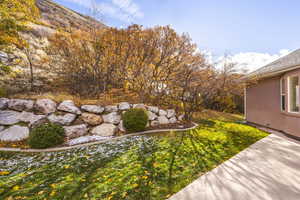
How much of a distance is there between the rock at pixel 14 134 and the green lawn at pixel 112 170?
0.92 metres

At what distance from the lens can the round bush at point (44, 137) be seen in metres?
3.83

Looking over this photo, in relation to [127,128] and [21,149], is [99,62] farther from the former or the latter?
[21,149]

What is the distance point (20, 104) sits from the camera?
4.90m

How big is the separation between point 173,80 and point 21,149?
7.31 metres

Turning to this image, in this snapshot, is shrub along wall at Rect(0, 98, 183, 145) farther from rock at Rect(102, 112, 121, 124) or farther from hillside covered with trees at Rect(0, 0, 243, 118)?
hillside covered with trees at Rect(0, 0, 243, 118)

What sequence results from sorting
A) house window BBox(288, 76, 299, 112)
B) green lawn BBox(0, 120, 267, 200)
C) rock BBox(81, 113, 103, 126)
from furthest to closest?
rock BBox(81, 113, 103, 126) → house window BBox(288, 76, 299, 112) → green lawn BBox(0, 120, 267, 200)

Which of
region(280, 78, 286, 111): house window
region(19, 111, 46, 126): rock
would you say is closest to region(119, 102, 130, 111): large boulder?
region(19, 111, 46, 126): rock

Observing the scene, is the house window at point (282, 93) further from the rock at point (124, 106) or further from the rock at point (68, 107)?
the rock at point (68, 107)

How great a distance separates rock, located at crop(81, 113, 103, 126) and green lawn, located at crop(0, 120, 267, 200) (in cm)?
152

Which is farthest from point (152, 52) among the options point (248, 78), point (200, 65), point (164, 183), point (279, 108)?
point (279, 108)

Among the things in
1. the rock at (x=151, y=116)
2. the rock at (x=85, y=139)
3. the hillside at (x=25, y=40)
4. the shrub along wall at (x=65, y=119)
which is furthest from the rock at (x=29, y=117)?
the rock at (x=151, y=116)

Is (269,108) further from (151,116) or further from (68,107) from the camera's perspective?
(68,107)

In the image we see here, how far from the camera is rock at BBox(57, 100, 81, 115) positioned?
5.12 m

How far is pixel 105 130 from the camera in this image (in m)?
5.24
